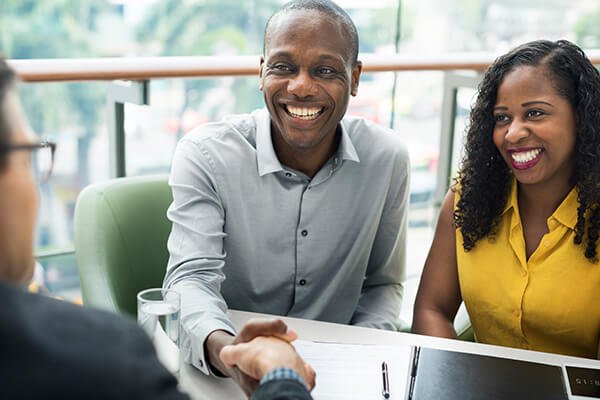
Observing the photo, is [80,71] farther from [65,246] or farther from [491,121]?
[491,121]

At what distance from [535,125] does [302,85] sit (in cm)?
55

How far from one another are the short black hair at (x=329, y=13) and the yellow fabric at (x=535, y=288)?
53 cm

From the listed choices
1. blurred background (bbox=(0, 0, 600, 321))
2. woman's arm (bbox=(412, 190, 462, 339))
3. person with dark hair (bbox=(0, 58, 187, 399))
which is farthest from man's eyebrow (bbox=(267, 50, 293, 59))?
blurred background (bbox=(0, 0, 600, 321))

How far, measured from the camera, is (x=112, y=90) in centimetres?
256

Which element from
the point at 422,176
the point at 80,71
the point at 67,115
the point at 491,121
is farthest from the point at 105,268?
the point at 67,115

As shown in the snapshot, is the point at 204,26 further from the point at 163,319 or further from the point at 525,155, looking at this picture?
the point at 163,319

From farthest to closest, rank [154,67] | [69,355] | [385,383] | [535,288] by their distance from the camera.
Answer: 1. [154,67]
2. [535,288]
3. [385,383]
4. [69,355]

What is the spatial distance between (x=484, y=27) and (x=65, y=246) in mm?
4786

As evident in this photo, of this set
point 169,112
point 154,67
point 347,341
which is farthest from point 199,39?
point 347,341

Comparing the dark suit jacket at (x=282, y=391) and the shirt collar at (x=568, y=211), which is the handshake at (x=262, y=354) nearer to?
the dark suit jacket at (x=282, y=391)

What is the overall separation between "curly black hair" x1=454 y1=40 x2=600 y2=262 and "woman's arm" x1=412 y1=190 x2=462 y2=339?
1.5 inches

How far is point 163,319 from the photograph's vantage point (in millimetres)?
1406

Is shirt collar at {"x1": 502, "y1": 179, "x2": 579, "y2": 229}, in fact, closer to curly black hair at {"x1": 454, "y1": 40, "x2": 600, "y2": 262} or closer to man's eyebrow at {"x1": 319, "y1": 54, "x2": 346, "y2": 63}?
curly black hair at {"x1": 454, "y1": 40, "x2": 600, "y2": 262}

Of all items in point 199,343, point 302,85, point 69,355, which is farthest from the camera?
point 302,85
